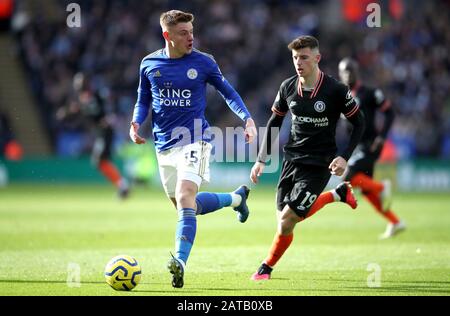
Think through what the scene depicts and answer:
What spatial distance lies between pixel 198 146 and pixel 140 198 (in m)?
12.3

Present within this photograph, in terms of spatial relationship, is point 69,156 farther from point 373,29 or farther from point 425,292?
point 425,292

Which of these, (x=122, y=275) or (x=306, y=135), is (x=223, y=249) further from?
(x=122, y=275)

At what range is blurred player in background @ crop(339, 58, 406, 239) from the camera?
1258cm

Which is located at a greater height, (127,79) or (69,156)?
(127,79)

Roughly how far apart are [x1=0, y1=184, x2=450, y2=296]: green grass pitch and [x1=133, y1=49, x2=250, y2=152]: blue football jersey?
1482 mm

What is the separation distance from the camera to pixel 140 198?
20.4m

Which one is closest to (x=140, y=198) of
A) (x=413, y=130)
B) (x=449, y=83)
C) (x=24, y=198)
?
(x=24, y=198)

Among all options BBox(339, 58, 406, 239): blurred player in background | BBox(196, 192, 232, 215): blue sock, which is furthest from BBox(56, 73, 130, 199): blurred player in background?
BBox(196, 192, 232, 215): blue sock

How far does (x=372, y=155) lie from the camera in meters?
13.0

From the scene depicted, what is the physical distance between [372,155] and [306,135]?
4.78 metres

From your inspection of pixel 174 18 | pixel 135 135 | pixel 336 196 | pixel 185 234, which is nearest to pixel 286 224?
pixel 185 234

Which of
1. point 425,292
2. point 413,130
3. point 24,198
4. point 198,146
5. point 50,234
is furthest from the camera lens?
point 413,130

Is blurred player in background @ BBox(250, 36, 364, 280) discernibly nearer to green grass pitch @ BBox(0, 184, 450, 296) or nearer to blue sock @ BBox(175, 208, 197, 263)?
green grass pitch @ BBox(0, 184, 450, 296)

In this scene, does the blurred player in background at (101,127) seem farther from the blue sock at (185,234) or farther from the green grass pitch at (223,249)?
the blue sock at (185,234)
